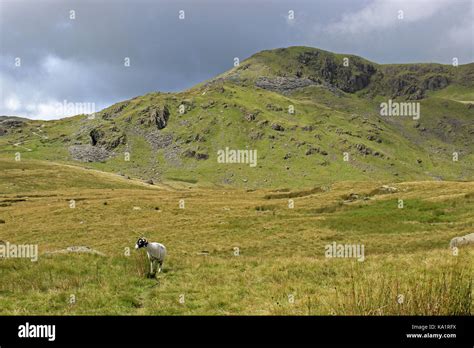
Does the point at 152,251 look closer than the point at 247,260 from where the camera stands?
Yes

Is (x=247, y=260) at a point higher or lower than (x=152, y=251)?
lower

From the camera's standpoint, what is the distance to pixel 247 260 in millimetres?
22234

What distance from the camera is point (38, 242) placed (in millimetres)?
40562

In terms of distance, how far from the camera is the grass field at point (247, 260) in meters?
10.8

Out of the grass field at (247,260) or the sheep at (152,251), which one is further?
the sheep at (152,251)

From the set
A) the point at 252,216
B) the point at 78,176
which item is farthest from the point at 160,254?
the point at 78,176

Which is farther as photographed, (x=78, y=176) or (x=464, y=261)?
(x=78, y=176)

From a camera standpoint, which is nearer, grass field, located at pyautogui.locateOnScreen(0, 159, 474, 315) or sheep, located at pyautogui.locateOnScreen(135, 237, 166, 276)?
grass field, located at pyautogui.locateOnScreen(0, 159, 474, 315)

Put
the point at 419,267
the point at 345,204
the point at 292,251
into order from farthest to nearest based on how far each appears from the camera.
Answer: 1. the point at 345,204
2. the point at 292,251
3. the point at 419,267

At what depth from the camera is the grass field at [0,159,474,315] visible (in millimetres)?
10812

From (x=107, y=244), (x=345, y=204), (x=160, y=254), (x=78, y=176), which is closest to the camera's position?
(x=160, y=254)
